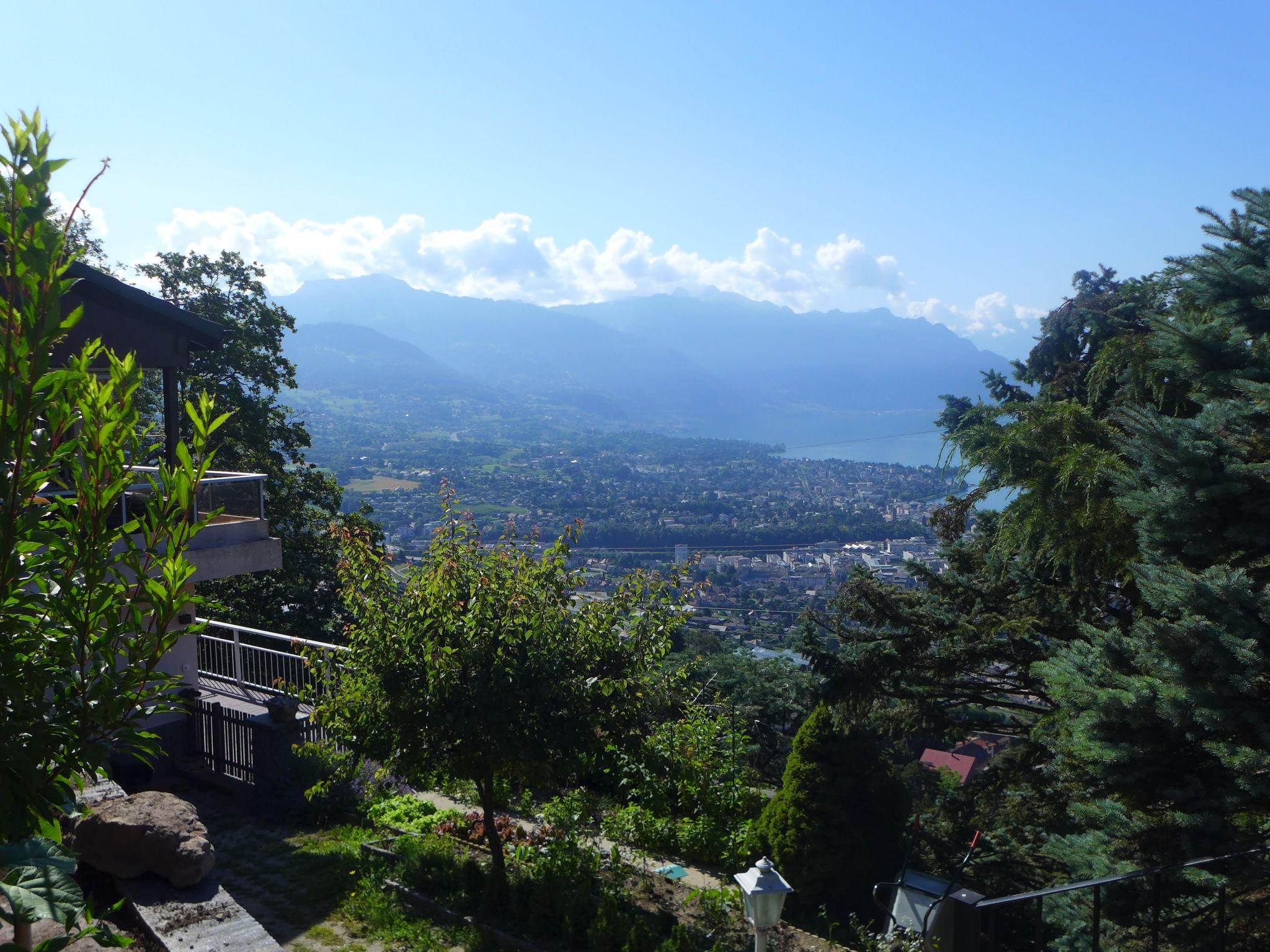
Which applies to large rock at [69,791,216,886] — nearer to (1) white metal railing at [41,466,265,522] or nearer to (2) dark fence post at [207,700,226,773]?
(2) dark fence post at [207,700,226,773]

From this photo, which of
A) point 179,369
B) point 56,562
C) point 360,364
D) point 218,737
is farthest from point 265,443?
point 360,364

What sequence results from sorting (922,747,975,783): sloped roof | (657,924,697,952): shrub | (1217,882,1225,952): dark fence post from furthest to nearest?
1. (922,747,975,783): sloped roof
2. (657,924,697,952): shrub
3. (1217,882,1225,952): dark fence post

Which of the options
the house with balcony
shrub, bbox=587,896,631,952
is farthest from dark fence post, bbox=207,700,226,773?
shrub, bbox=587,896,631,952

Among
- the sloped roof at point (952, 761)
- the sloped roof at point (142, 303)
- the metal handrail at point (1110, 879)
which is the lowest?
the sloped roof at point (952, 761)

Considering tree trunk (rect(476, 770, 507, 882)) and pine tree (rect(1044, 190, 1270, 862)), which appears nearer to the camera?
pine tree (rect(1044, 190, 1270, 862))

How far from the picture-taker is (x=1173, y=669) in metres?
5.84

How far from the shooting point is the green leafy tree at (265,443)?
65.6 feet

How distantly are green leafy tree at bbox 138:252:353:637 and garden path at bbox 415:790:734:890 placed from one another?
10.8 meters

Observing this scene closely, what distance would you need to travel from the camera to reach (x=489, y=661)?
23.5 ft

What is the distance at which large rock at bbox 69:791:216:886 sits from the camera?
→ 5.88 m

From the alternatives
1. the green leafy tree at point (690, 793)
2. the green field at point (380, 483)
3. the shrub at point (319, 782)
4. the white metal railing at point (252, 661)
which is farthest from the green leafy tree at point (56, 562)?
the green field at point (380, 483)

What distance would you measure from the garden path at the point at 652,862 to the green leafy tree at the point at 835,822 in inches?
28.3

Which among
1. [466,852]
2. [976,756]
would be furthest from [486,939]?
[976,756]

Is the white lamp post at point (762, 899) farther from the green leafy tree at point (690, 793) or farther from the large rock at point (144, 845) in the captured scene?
the large rock at point (144, 845)
